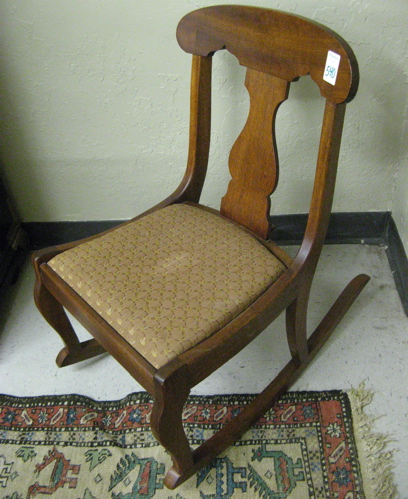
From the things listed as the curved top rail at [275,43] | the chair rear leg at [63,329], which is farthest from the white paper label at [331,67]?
the chair rear leg at [63,329]

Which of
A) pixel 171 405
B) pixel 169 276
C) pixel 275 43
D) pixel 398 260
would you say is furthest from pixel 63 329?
pixel 398 260

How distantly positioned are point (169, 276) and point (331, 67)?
0.56 metres

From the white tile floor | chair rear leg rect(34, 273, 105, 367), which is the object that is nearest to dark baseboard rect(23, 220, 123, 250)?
the white tile floor

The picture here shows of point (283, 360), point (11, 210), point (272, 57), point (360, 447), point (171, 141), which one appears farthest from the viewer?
point (11, 210)

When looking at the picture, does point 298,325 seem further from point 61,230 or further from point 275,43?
point 61,230

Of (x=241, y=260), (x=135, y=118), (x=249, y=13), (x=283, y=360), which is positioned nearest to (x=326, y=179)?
(x=241, y=260)

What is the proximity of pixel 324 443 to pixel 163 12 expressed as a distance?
4.08 feet

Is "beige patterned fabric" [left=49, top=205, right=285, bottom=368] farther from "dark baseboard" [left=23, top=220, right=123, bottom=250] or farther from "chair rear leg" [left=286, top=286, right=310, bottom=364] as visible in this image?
"dark baseboard" [left=23, top=220, right=123, bottom=250]

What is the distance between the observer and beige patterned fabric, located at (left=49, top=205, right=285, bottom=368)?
988 mm

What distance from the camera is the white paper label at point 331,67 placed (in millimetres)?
903

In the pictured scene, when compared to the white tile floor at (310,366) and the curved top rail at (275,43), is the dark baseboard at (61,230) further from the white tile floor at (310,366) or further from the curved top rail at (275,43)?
the curved top rail at (275,43)

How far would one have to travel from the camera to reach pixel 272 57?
104 centimetres

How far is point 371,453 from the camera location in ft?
3.94

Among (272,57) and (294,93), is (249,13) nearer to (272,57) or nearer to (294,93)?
(272,57)
